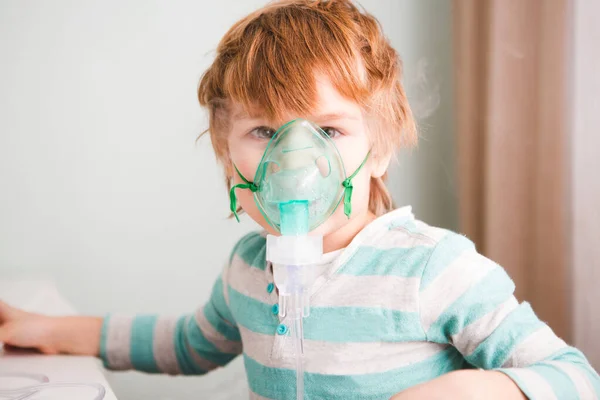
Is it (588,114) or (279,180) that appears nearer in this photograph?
(279,180)

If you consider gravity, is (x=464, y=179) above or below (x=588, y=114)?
below

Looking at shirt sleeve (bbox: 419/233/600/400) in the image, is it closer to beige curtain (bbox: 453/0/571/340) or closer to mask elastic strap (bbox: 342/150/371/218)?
mask elastic strap (bbox: 342/150/371/218)

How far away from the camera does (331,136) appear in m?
0.77

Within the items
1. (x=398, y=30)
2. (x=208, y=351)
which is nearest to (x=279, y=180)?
(x=208, y=351)

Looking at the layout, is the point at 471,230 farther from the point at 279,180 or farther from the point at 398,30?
the point at 279,180

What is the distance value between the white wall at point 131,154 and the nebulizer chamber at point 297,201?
406 mm

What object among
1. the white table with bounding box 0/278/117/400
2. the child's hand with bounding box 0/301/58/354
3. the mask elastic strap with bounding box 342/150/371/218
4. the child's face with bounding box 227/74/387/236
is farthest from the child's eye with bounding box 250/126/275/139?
the child's hand with bounding box 0/301/58/354

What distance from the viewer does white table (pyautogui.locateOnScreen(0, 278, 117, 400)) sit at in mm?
762

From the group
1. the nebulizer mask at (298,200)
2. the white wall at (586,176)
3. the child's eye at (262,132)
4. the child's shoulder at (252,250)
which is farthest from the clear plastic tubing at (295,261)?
the white wall at (586,176)

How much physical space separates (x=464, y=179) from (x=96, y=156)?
662 millimetres

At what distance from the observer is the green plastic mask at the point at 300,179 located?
0.70 m

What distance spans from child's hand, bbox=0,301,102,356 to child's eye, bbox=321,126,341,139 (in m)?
0.50

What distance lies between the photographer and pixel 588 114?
86 centimetres

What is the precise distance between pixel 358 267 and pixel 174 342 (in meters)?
0.37
